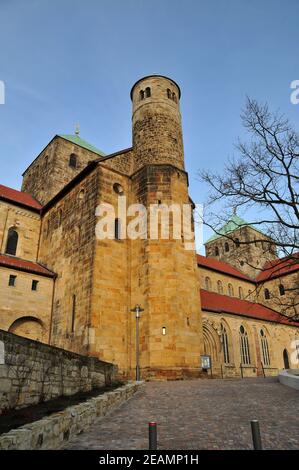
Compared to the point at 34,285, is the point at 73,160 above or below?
above

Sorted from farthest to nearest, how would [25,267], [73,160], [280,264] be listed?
1. [73,160]
2. [280,264]
3. [25,267]

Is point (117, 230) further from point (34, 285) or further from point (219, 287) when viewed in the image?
point (219, 287)

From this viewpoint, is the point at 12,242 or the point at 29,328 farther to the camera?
the point at 12,242

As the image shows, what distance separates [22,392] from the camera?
23.8 feet

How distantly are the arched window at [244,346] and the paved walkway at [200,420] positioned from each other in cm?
1781

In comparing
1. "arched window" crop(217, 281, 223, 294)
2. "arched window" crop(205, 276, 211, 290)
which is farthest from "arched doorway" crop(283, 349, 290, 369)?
"arched window" crop(205, 276, 211, 290)

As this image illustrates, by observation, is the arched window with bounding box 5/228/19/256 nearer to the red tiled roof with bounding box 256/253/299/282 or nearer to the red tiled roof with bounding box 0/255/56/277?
the red tiled roof with bounding box 0/255/56/277

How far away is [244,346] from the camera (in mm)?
29547

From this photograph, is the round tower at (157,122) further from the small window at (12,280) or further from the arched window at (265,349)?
the arched window at (265,349)

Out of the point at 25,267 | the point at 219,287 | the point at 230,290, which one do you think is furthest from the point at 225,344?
the point at 25,267

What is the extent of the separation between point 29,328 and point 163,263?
9.09 meters
